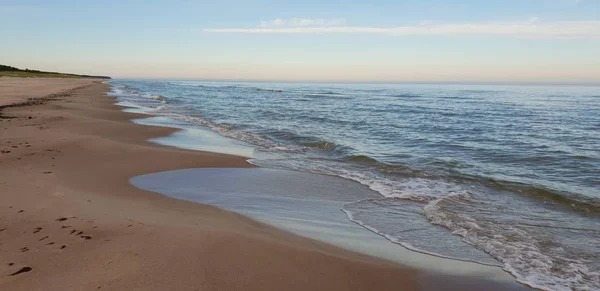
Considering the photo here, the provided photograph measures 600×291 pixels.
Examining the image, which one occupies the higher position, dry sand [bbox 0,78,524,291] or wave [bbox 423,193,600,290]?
dry sand [bbox 0,78,524,291]

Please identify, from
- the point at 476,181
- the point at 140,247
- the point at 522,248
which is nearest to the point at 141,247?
the point at 140,247

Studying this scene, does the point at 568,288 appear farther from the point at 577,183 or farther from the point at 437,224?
the point at 577,183

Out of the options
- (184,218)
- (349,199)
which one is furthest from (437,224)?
(184,218)

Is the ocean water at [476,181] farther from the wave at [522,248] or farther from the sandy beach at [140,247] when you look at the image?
the sandy beach at [140,247]

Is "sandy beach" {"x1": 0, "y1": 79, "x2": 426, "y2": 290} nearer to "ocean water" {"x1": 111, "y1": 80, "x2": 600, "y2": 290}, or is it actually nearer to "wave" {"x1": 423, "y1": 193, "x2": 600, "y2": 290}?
"wave" {"x1": 423, "y1": 193, "x2": 600, "y2": 290}

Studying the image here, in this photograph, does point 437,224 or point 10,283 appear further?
point 437,224

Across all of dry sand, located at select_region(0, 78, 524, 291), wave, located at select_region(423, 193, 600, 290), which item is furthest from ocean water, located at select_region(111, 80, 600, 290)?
dry sand, located at select_region(0, 78, 524, 291)

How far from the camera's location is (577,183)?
883cm

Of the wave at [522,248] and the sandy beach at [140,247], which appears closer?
the sandy beach at [140,247]

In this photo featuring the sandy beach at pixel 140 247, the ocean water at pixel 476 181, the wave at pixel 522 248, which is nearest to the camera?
the sandy beach at pixel 140 247

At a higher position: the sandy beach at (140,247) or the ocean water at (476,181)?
the sandy beach at (140,247)

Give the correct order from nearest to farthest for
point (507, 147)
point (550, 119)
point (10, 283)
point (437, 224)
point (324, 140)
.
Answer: point (10, 283)
point (437, 224)
point (507, 147)
point (324, 140)
point (550, 119)

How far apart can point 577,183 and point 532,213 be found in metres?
2.84

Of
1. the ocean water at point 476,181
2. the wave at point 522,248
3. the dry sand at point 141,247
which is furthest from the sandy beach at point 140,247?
the ocean water at point 476,181
